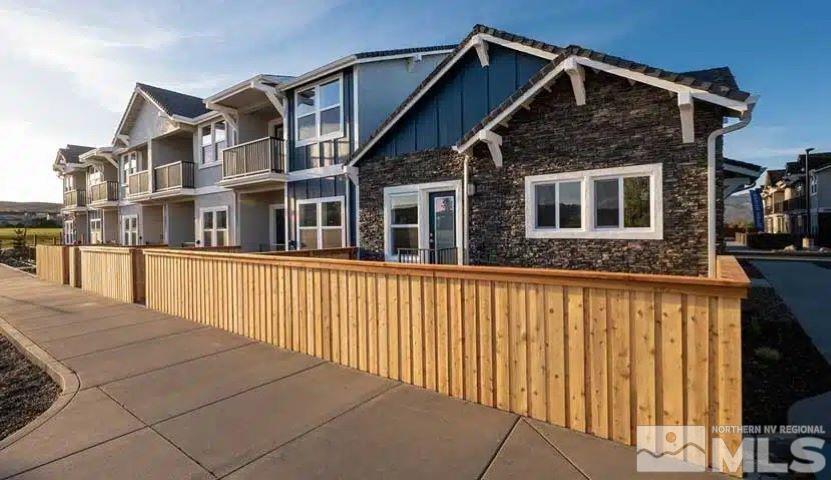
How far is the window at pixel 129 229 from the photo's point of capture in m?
22.2

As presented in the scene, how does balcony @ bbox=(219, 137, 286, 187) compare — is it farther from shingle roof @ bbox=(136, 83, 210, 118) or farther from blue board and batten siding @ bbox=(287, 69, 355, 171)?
shingle roof @ bbox=(136, 83, 210, 118)

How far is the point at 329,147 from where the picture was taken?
41.0 feet

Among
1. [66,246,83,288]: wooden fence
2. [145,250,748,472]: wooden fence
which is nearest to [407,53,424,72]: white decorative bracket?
[145,250,748,472]: wooden fence

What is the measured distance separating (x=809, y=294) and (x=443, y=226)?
828 centimetres

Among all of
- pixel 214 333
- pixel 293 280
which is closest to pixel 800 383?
pixel 293 280

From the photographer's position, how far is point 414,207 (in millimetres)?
10305

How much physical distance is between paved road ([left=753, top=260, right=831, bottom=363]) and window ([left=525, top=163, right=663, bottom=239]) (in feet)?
8.45

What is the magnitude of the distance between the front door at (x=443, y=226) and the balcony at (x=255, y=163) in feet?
19.5

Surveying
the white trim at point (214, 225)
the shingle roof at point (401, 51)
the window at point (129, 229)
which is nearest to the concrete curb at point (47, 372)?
the white trim at point (214, 225)

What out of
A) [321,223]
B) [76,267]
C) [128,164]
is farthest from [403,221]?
[128,164]

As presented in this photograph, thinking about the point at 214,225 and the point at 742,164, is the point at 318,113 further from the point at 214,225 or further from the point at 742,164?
the point at 742,164

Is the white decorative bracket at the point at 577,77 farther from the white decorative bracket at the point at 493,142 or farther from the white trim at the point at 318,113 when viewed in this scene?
the white trim at the point at 318,113

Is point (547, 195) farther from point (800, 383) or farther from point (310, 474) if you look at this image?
point (310, 474)

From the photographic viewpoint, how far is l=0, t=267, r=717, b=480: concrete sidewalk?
3.03 meters
